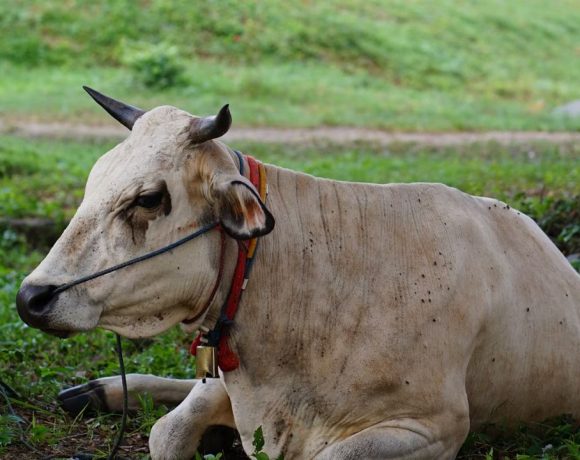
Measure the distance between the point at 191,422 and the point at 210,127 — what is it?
3.83 ft

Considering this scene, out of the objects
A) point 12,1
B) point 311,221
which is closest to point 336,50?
point 12,1

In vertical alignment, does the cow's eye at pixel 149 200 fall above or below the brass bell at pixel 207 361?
above

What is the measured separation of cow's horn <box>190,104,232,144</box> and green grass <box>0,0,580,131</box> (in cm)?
1206

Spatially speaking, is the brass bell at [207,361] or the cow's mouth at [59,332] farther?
the brass bell at [207,361]

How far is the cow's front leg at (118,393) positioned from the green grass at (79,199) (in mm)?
68

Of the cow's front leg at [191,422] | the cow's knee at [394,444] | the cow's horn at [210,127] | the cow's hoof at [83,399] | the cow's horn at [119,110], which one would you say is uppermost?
the cow's horn at [210,127]

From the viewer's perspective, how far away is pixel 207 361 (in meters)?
3.56

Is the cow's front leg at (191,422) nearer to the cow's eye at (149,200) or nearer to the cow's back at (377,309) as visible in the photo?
the cow's back at (377,309)

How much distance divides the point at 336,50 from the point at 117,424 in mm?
18026

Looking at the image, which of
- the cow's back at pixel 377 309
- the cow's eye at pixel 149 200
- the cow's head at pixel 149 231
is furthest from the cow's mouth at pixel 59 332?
the cow's back at pixel 377 309

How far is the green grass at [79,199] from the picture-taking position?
417 centimetres

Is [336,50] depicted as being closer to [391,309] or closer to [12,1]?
[12,1]

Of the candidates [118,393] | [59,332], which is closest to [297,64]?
[118,393]

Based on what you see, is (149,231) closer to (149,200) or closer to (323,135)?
(149,200)
